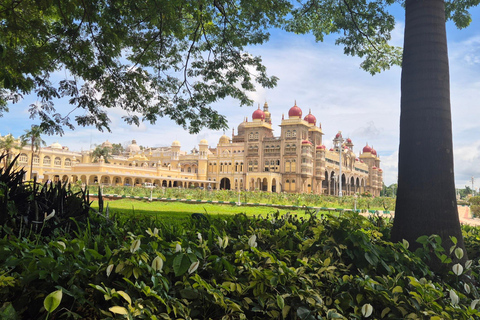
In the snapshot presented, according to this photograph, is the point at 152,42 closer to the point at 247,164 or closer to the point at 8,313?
the point at 8,313

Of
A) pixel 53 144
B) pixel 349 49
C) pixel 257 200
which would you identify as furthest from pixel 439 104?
pixel 53 144

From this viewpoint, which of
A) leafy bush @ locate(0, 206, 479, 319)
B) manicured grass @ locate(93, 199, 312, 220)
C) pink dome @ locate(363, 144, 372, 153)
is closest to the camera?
leafy bush @ locate(0, 206, 479, 319)

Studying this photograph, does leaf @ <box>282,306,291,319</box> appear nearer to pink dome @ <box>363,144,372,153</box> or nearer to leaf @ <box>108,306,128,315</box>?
leaf @ <box>108,306,128,315</box>

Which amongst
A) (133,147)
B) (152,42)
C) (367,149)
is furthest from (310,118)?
(152,42)

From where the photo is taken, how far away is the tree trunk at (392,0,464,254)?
3.11 metres

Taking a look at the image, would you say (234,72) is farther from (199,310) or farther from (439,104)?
(199,310)

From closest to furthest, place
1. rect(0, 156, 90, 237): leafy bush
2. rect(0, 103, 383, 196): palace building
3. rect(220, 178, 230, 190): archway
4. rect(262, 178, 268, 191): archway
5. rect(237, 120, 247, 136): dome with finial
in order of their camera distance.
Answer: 1. rect(0, 156, 90, 237): leafy bush
2. rect(0, 103, 383, 196): palace building
3. rect(262, 178, 268, 191): archway
4. rect(220, 178, 230, 190): archway
5. rect(237, 120, 247, 136): dome with finial

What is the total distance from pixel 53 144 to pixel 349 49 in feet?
213

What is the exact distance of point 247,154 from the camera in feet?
183

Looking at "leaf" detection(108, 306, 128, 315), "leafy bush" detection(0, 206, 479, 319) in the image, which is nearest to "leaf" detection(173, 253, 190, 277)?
"leafy bush" detection(0, 206, 479, 319)

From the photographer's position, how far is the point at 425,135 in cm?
325

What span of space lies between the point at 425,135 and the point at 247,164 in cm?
5257

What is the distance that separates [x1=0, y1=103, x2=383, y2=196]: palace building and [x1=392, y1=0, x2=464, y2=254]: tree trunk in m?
42.6

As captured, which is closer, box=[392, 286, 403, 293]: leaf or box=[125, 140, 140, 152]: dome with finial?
box=[392, 286, 403, 293]: leaf
